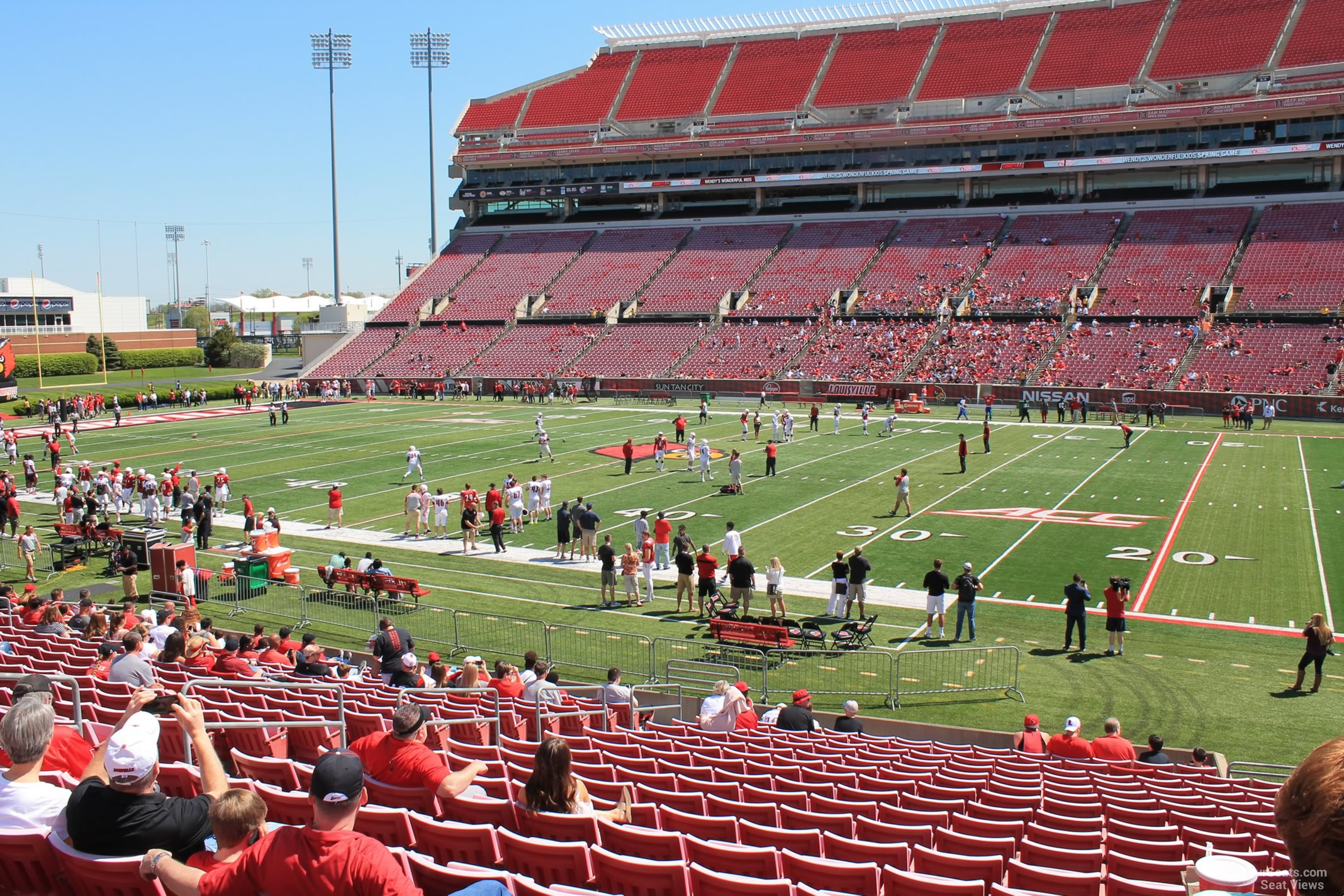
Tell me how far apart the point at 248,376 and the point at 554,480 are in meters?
58.1

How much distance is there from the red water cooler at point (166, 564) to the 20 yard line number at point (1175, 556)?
18.1 metres

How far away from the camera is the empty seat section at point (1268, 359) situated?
46.7 metres

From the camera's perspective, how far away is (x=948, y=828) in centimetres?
683

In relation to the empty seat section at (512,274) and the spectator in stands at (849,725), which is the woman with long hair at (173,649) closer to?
the spectator in stands at (849,725)

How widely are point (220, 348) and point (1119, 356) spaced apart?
71804mm

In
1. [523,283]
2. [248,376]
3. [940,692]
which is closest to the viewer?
[940,692]

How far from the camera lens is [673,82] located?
83.2m

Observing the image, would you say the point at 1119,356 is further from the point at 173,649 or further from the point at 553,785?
the point at 553,785

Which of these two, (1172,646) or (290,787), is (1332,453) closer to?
(1172,646)

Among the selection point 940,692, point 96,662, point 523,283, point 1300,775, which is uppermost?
point 523,283

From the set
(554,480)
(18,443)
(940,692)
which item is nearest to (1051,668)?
(940,692)

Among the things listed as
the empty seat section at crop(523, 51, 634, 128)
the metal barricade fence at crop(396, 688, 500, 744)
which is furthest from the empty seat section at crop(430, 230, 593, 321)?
the metal barricade fence at crop(396, 688, 500, 744)

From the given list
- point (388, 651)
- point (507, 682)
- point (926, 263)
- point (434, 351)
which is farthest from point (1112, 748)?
point (434, 351)

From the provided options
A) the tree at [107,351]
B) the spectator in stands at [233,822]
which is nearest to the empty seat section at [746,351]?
the tree at [107,351]
